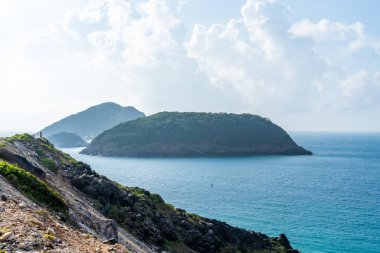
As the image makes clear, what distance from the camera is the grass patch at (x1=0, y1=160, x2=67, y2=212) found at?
1056 inches

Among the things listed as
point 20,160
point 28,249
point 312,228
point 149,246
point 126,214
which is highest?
point 20,160

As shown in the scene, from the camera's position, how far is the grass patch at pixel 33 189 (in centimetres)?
2683

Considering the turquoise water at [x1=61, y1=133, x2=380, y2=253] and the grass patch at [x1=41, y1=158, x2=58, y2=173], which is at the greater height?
the grass patch at [x1=41, y1=158, x2=58, y2=173]

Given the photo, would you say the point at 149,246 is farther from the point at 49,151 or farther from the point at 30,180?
the point at 49,151

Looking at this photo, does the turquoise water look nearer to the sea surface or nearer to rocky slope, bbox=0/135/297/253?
the sea surface

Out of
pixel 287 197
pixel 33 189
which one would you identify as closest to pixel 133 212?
pixel 33 189

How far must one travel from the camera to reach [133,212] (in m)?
51.1

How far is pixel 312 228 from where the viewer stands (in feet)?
278

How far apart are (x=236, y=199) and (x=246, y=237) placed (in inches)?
2095

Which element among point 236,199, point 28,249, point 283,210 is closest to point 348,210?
point 283,210

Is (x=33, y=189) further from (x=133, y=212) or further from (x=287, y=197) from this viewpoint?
(x=287, y=197)

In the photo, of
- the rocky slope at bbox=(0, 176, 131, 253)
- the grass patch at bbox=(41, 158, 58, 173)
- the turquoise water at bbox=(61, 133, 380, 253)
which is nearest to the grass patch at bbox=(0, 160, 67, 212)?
the rocky slope at bbox=(0, 176, 131, 253)

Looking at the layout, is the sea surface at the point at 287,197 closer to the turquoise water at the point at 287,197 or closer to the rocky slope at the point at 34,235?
the turquoise water at the point at 287,197

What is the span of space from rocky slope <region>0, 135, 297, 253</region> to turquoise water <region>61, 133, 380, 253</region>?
18.8 m
